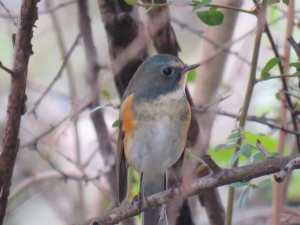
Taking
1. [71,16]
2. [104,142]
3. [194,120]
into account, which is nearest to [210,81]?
[194,120]

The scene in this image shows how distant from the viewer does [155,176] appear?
3.06m

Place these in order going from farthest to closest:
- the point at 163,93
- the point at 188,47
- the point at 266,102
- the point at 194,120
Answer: the point at 188,47 → the point at 266,102 → the point at 194,120 → the point at 163,93

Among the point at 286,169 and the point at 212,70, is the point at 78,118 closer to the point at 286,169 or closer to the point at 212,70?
the point at 212,70

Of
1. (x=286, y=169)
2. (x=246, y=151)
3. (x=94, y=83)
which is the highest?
(x=94, y=83)

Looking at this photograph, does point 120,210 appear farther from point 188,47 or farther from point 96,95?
point 188,47

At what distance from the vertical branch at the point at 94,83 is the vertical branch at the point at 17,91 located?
1.14m

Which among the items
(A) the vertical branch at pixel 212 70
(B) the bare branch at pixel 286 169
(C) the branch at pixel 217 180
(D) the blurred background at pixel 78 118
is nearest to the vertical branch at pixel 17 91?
(C) the branch at pixel 217 180

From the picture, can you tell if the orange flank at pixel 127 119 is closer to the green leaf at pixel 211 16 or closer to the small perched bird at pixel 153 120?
the small perched bird at pixel 153 120

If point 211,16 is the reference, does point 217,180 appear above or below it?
below

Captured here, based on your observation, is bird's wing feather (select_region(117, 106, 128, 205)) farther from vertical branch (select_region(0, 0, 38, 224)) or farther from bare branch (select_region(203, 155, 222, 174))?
bare branch (select_region(203, 155, 222, 174))

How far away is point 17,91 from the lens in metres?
1.96

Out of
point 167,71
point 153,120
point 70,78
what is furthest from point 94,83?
point 153,120

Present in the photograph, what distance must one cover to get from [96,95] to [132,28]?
66 centimetres

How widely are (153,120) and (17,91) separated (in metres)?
0.93
